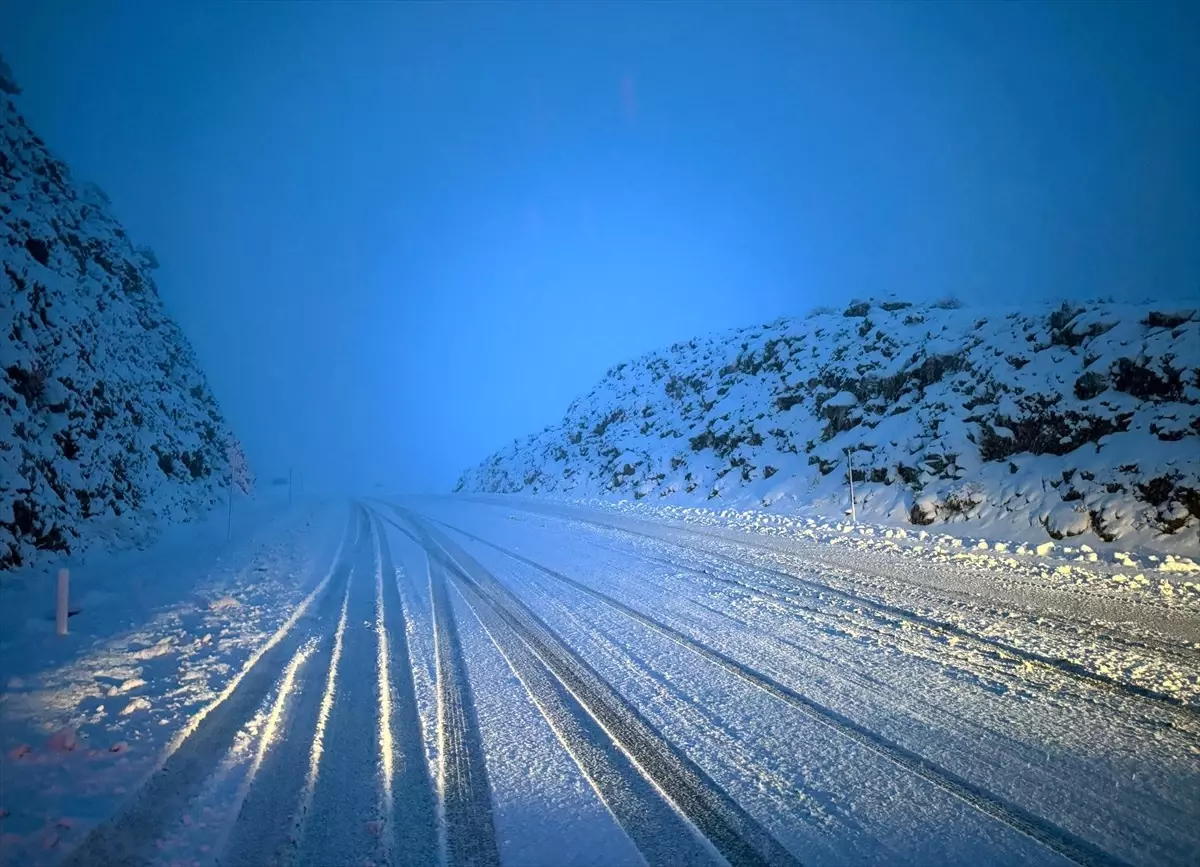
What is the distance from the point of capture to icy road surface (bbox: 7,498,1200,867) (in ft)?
8.41

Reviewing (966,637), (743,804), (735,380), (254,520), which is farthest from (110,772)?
(735,380)

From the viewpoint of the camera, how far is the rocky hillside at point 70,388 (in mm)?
9648

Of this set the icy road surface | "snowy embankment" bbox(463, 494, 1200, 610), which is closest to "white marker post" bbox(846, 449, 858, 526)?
"snowy embankment" bbox(463, 494, 1200, 610)

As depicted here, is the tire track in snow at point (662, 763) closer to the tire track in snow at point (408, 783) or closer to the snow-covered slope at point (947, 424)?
the tire track in snow at point (408, 783)

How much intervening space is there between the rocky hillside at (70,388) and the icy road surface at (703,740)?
704 centimetres

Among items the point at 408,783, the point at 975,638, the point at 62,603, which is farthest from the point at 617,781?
the point at 62,603

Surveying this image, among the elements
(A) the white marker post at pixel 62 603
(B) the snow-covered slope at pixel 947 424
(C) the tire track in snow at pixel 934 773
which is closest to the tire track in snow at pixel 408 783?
(C) the tire track in snow at pixel 934 773

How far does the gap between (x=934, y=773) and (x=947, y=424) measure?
13902 millimetres

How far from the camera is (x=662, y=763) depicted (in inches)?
Answer: 129

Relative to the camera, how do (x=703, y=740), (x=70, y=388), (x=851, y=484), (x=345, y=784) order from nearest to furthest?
(x=345, y=784) → (x=703, y=740) → (x=70, y=388) → (x=851, y=484)

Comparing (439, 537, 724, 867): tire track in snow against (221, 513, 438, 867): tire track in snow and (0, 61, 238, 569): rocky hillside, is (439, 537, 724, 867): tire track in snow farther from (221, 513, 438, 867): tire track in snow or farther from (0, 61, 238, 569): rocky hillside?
(0, 61, 238, 569): rocky hillside

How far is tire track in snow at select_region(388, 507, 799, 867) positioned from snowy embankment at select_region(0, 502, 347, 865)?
2902 mm

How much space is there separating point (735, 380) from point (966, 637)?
21.7 m

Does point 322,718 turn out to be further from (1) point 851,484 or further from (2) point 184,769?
(1) point 851,484
